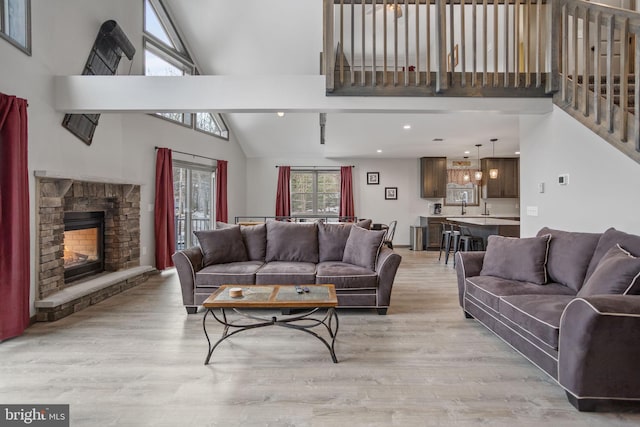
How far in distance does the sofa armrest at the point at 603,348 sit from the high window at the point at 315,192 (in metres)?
7.44

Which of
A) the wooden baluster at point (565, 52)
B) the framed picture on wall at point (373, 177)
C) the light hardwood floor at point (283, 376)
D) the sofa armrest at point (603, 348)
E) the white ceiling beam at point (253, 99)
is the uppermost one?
the wooden baluster at point (565, 52)

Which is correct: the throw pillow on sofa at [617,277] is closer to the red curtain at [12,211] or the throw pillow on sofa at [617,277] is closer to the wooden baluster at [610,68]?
the wooden baluster at [610,68]

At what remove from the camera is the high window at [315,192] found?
9.25 m

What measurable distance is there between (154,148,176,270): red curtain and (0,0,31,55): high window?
2438 millimetres

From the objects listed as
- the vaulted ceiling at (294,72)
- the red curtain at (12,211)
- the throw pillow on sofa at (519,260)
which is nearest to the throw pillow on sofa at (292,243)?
the throw pillow on sofa at (519,260)

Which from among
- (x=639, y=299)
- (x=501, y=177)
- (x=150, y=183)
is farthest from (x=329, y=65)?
(x=501, y=177)

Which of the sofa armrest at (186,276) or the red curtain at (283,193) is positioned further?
the red curtain at (283,193)

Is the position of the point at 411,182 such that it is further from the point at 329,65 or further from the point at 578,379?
the point at 578,379

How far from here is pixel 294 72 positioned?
266 inches

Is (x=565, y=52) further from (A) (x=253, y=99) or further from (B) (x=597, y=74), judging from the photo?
(A) (x=253, y=99)

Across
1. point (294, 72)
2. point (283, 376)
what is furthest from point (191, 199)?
point (283, 376)

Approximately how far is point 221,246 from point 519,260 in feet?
10.6

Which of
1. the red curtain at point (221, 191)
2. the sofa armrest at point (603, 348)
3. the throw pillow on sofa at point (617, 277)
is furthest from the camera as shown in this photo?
the red curtain at point (221, 191)

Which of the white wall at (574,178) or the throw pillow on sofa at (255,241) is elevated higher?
the white wall at (574,178)
